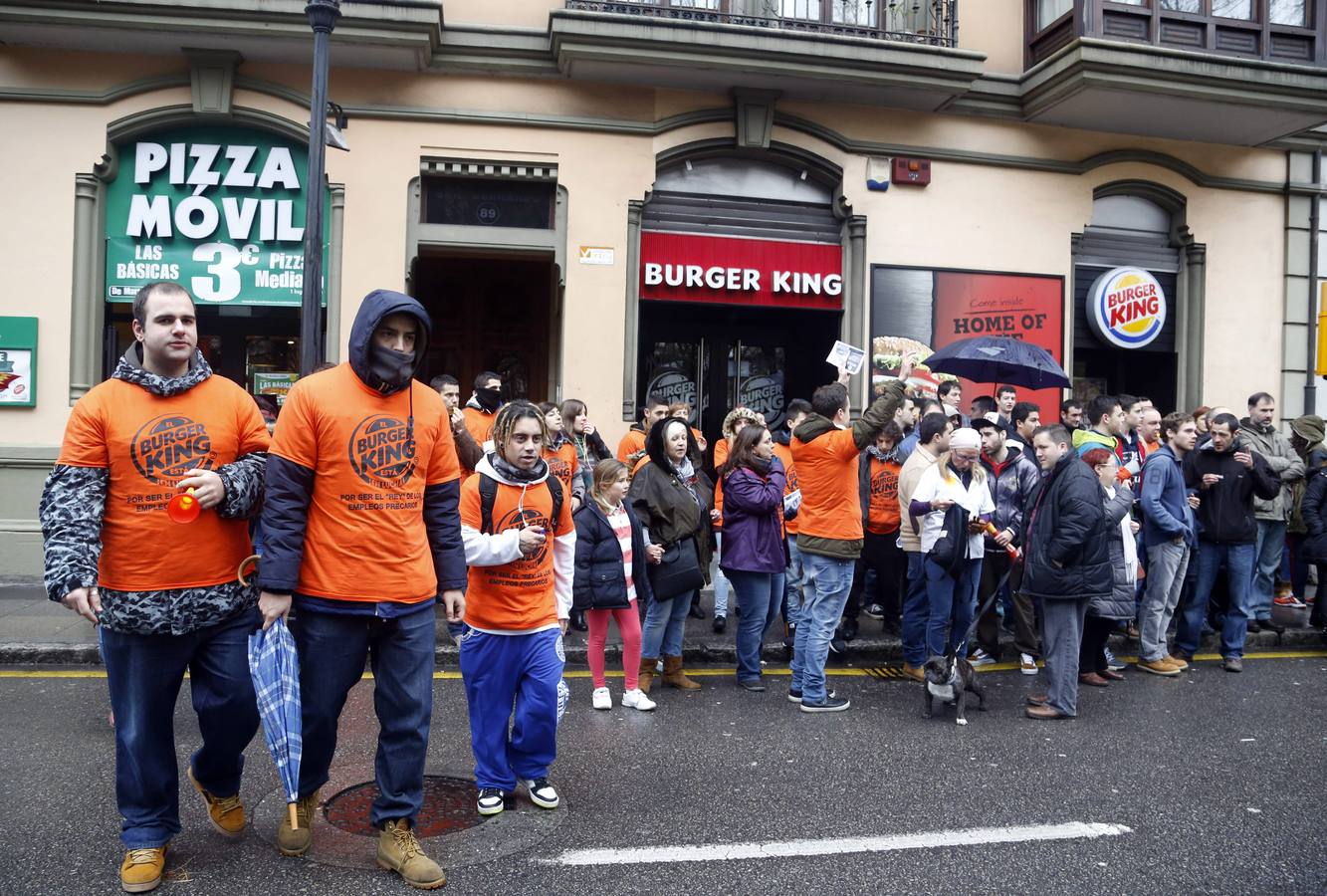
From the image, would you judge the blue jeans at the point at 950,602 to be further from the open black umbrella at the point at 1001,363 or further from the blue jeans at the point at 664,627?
the open black umbrella at the point at 1001,363

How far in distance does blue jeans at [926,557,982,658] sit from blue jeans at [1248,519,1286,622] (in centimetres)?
354

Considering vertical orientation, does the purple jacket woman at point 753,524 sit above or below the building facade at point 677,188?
below

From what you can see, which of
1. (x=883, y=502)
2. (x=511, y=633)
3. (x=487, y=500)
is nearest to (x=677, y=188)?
(x=883, y=502)

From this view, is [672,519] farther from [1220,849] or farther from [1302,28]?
[1302,28]

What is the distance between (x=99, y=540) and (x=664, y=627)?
3996 millimetres

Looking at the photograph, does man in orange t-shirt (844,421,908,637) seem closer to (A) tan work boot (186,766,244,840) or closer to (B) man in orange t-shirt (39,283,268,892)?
(A) tan work boot (186,766,244,840)

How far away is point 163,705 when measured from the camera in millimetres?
3912

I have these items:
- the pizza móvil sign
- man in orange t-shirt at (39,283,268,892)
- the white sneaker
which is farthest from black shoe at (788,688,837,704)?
the pizza móvil sign

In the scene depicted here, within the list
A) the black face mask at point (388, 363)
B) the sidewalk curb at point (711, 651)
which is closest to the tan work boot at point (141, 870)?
the black face mask at point (388, 363)

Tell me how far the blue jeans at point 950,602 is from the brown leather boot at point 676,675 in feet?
5.49

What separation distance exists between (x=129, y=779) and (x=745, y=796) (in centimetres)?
265

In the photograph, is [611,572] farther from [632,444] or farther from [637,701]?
[632,444]

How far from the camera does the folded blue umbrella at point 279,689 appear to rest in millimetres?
3826

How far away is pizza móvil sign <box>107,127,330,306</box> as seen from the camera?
11.2 meters
